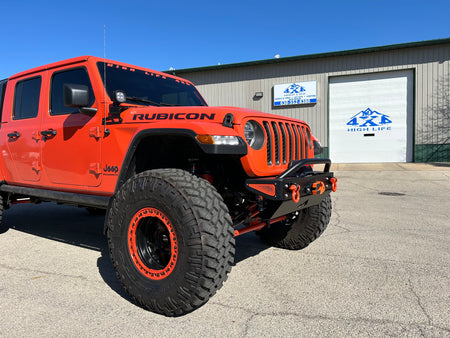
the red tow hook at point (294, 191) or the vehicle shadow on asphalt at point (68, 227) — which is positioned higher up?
the red tow hook at point (294, 191)

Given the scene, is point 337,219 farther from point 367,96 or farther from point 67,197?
point 367,96

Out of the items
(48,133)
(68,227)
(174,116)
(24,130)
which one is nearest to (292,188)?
(174,116)

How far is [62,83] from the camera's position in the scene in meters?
3.84

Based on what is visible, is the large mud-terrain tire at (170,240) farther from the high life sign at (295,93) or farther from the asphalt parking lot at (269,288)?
the high life sign at (295,93)

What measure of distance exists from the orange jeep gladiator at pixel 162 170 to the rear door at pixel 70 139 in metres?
0.01

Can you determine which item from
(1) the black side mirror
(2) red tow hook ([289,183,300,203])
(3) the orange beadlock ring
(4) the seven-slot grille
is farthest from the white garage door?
(3) the orange beadlock ring

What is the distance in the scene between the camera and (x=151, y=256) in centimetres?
272

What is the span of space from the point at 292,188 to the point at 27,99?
350 centimetres

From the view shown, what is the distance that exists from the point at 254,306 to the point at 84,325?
1.21 m

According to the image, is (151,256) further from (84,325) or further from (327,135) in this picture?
(327,135)

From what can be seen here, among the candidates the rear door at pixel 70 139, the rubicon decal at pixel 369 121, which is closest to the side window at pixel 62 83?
the rear door at pixel 70 139

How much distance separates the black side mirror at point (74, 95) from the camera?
2951mm

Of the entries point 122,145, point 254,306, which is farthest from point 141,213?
point 254,306

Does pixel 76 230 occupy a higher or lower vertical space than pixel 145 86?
lower
